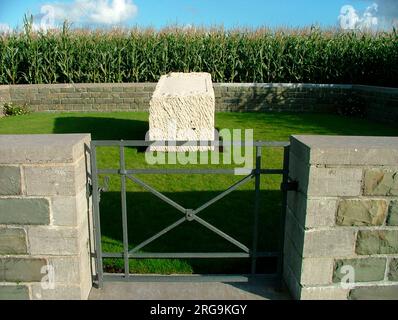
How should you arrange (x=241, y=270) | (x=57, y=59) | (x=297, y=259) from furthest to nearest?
(x=57, y=59)
(x=241, y=270)
(x=297, y=259)

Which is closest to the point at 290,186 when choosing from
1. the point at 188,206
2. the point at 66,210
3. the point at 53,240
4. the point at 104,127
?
the point at 66,210

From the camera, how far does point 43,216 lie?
2.75 m

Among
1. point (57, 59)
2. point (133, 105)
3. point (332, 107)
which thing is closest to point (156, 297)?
point (133, 105)

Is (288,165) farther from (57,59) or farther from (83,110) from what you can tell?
(57,59)

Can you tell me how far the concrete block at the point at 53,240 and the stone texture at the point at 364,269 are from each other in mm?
1918

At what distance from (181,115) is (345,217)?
4.77 metres

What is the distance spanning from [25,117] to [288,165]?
9.87 meters

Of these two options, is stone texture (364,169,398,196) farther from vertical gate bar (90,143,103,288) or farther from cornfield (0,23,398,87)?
cornfield (0,23,398,87)

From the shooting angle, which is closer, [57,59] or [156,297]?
[156,297]

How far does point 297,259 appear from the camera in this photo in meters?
2.95

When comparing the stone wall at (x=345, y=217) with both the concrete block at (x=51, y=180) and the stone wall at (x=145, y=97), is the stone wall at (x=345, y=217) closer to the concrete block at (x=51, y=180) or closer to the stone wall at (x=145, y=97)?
the concrete block at (x=51, y=180)

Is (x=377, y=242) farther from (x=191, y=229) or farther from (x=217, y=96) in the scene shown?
(x=217, y=96)

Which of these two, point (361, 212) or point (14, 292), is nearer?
point (361, 212)

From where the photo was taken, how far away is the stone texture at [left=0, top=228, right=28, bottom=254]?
109 inches
